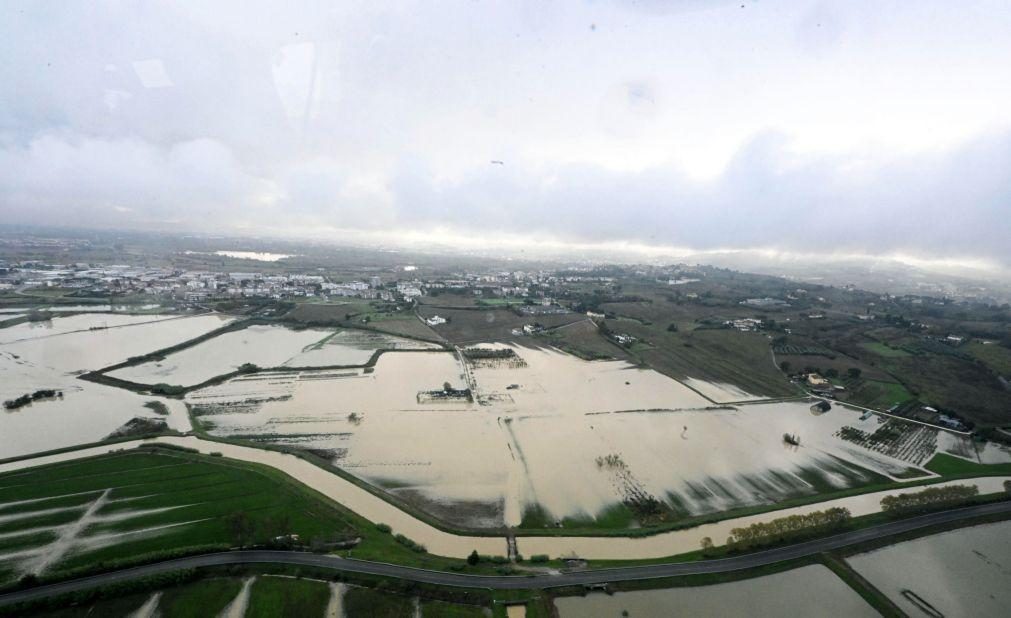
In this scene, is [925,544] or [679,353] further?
[679,353]

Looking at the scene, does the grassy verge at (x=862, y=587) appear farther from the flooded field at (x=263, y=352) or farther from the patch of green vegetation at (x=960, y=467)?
the flooded field at (x=263, y=352)

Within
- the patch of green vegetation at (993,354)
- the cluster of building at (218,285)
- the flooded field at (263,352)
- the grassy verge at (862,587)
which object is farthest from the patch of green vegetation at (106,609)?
the patch of green vegetation at (993,354)

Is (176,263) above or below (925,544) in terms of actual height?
above

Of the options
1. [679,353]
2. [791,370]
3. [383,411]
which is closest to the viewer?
[383,411]

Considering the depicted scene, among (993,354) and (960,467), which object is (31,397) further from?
(993,354)

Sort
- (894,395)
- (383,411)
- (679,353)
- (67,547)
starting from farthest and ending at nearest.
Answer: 1. (679,353)
2. (894,395)
3. (383,411)
4. (67,547)

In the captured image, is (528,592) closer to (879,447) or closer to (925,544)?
(925,544)

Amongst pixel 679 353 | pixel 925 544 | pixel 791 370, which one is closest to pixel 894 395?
pixel 791 370
